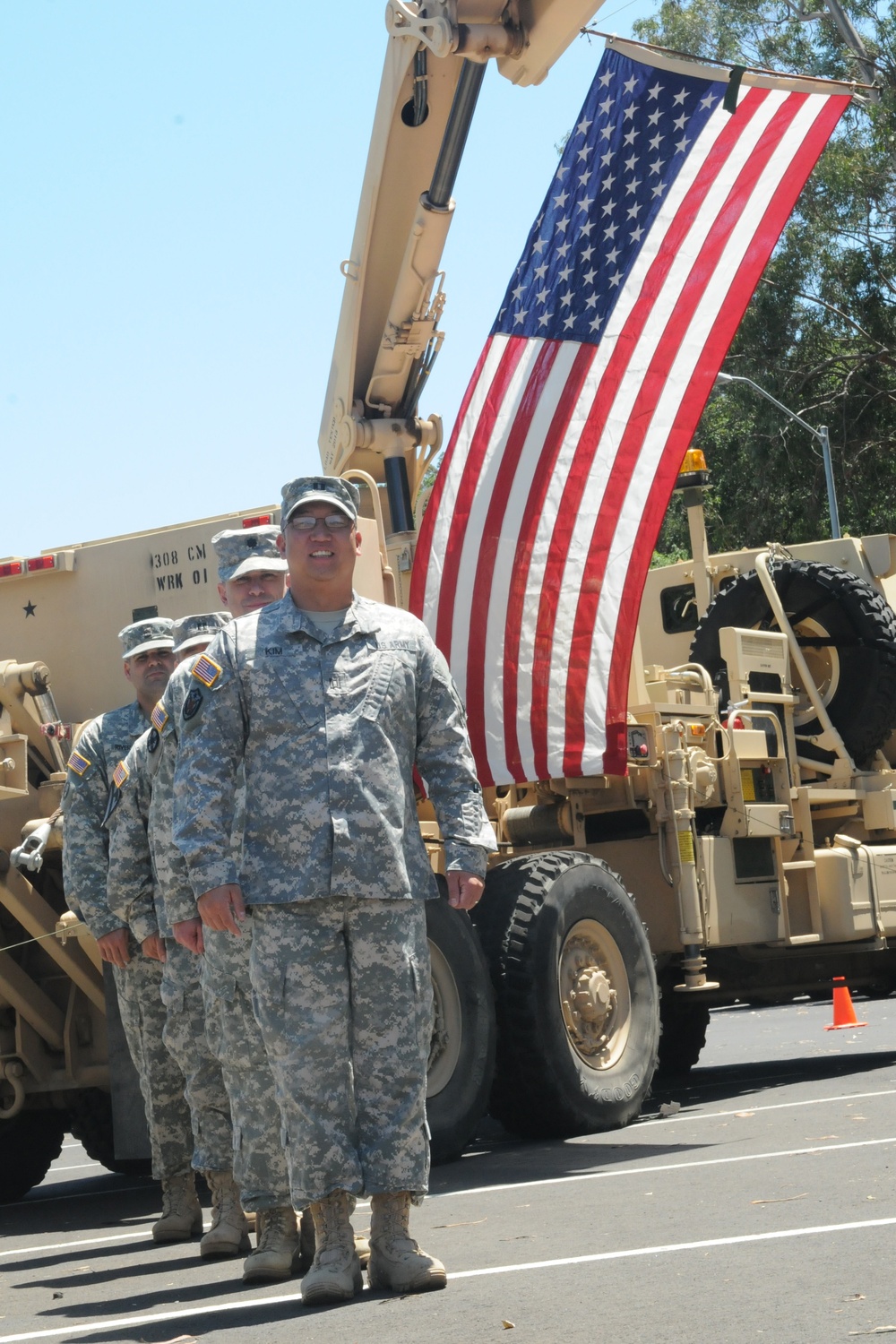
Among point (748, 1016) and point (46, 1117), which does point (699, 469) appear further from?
point (748, 1016)

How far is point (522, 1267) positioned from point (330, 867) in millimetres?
1132

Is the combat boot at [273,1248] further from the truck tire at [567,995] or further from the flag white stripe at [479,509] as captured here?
the flag white stripe at [479,509]

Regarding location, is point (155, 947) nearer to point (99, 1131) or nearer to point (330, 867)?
point (330, 867)

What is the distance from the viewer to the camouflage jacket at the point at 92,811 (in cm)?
681

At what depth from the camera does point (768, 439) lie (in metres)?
31.4

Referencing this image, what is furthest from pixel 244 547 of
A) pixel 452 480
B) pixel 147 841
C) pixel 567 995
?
pixel 452 480

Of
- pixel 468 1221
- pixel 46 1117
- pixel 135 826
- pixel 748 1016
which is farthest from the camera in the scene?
pixel 748 1016

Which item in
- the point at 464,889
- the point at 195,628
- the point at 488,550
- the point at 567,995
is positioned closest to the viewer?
the point at 464,889

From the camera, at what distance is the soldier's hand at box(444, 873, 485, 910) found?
5.11 metres

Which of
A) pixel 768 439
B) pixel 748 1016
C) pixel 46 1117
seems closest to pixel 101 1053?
pixel 46 1117

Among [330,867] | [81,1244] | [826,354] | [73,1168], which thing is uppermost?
[826,354]

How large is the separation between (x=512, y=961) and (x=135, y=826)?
2.20 metres

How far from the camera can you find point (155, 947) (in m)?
6.50

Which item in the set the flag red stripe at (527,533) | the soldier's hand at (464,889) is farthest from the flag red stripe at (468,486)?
the soldier's hand at (464,889)
